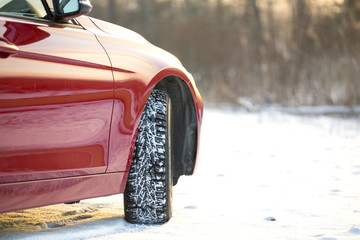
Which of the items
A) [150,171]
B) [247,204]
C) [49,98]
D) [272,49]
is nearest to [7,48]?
[49,98]

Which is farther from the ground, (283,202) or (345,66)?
(345,66)

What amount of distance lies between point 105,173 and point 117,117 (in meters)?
0.30

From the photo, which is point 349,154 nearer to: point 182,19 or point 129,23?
point 182,19

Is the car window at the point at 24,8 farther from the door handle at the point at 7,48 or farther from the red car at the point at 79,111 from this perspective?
the door handle at the point at 7,48

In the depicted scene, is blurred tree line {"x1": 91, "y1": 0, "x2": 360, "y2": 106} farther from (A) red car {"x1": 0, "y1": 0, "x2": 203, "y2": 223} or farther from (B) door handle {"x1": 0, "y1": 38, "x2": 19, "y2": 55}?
(B) door handle {"x1": 0, "y1": 38, "x2": 19, "y2": 55}

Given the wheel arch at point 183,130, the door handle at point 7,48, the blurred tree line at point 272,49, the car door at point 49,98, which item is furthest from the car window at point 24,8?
the blurred tree line at point 272,49

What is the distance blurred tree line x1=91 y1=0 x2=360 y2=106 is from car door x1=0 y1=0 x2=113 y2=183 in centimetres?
1070

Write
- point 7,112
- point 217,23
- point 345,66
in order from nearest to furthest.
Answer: point 7,112
point 345,66
point 217,23

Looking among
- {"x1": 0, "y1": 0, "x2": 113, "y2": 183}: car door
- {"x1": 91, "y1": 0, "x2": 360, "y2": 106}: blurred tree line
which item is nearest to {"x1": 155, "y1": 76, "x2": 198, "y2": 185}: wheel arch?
{"x1": 0, "y1": 0, "x2": 113, "y2": 183}: car door

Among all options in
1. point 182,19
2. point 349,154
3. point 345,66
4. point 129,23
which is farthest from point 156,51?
point 129,23

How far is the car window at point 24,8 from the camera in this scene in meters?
2.73

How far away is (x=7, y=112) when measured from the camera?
2.43 m

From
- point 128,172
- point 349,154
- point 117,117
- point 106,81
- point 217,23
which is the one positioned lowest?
point 349,154

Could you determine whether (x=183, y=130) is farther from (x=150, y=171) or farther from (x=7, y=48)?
(x=7, y=48)
